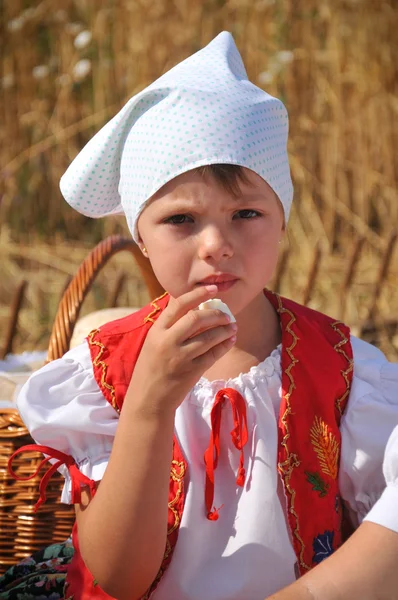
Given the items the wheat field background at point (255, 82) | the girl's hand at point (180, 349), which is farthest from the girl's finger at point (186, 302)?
the wheat field background at point (255, 82)

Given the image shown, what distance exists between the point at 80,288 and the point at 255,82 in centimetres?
242

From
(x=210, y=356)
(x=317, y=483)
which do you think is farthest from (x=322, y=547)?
(x=210, y=356)

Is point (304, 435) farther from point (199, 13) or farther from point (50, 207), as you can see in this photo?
point (50, 207)

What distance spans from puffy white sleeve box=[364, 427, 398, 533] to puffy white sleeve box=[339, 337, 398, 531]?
8cm

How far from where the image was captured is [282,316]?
141cm

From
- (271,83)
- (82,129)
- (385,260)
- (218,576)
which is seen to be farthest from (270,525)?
(82,129)

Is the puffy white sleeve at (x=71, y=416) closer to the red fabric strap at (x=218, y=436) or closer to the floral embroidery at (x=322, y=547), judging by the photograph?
the red fabric strap at (x=218, y=436)

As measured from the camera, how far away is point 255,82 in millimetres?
3963

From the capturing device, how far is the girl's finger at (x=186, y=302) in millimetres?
1152

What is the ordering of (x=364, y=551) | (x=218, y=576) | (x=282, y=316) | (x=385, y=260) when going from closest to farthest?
(x=364, y=551) → (x=218, y=576) → (x=282, y=316) → (x=385, y=260)

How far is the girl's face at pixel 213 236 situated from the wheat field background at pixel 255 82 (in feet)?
7.86

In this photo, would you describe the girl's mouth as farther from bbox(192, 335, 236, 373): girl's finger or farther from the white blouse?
the white blouse

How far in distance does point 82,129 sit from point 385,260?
2.15m

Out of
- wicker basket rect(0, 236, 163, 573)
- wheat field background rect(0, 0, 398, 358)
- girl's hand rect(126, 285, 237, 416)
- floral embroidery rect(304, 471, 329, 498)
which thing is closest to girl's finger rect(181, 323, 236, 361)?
girl's hand rect(126, 285, 237, 416)
